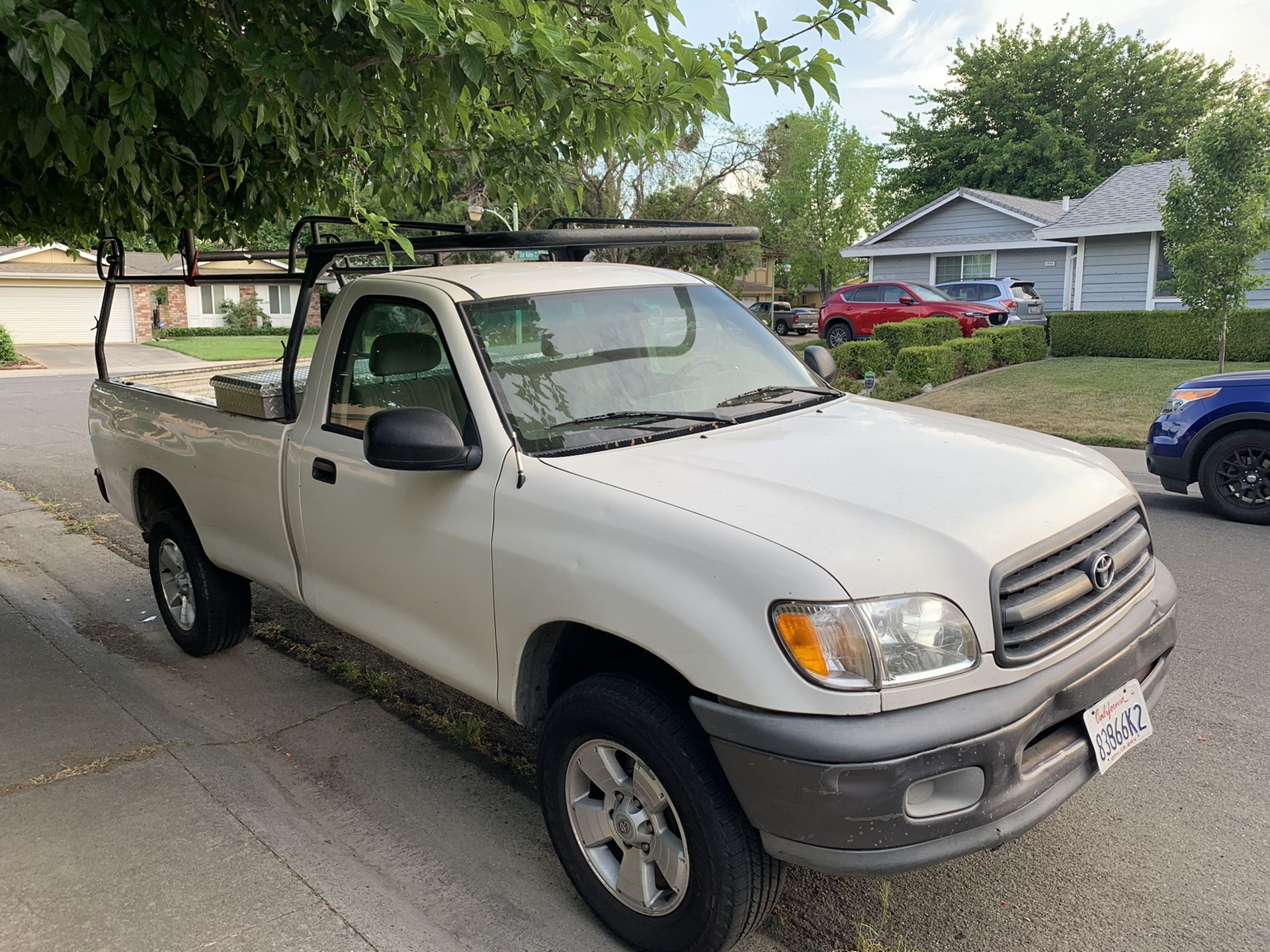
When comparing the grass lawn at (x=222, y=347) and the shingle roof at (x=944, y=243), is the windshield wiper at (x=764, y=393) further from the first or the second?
the grass lawn at (x=222, y=347)

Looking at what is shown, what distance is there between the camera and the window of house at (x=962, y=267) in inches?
1109

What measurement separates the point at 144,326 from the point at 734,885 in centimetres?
4524

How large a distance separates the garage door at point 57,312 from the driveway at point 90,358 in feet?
2.67

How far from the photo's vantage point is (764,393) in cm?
377

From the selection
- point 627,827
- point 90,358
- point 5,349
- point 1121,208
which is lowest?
point 90,358

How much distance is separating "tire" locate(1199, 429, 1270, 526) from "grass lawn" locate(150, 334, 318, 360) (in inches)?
1094

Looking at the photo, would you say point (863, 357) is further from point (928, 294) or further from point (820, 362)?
point (820, 362)

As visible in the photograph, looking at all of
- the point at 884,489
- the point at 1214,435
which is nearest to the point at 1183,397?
the point at 1214,435

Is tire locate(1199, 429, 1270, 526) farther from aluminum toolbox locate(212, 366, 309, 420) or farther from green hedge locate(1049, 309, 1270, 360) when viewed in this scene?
green hedge locate(1049, 309, 1270, 360)

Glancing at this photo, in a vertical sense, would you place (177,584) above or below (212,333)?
above

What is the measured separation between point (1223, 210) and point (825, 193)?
29.3m

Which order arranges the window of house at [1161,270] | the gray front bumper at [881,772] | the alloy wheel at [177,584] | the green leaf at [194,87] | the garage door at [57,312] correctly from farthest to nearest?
the garage door at [57,312] < the window of house at [1161,270] < the alloy wheel at [177,584] < the green leaf at [194,87] < the gray front bumper at [881,772]

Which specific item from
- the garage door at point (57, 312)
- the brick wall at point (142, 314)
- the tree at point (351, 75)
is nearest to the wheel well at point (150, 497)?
the tree at point (351, 75)

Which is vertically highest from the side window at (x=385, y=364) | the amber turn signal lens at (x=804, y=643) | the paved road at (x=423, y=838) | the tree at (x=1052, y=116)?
the tree at (x=1052, y=116)
